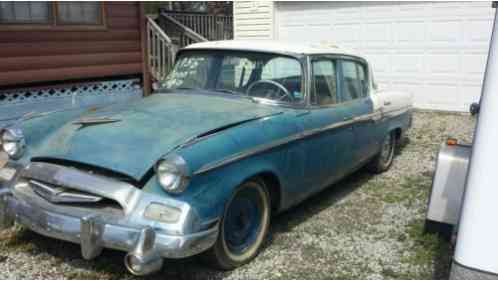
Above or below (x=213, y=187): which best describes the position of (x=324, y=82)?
above

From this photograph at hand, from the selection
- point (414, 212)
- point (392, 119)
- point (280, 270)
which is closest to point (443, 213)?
point (414, 212)

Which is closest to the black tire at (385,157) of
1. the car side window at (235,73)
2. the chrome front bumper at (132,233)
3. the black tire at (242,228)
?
the car side window at (235,73)

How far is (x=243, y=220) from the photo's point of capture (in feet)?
11.3

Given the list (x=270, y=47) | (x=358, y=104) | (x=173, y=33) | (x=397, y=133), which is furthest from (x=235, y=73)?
(x=173, y=33)

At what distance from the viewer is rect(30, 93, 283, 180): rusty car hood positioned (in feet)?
9.79

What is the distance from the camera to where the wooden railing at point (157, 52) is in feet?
31.4

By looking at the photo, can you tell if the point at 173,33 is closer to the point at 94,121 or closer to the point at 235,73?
the point at 235,73

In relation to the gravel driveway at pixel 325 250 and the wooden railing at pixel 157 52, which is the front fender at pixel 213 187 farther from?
the wooden railing at pixel 157 52

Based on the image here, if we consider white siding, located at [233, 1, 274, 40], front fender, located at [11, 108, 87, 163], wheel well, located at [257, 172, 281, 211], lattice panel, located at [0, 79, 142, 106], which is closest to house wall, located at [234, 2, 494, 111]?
white siding, located at [233, 1, 274, 40]

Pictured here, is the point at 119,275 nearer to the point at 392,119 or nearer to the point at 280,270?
the point at 280,270

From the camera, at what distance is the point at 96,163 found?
2955mm

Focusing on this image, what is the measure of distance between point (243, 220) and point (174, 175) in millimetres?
844

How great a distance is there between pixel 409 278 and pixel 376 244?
56 centimetres

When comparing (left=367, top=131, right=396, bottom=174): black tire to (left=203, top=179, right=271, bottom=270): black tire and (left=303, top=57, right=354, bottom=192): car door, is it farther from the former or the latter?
(left=203, top=179, right=271, bottom=270): black tire
